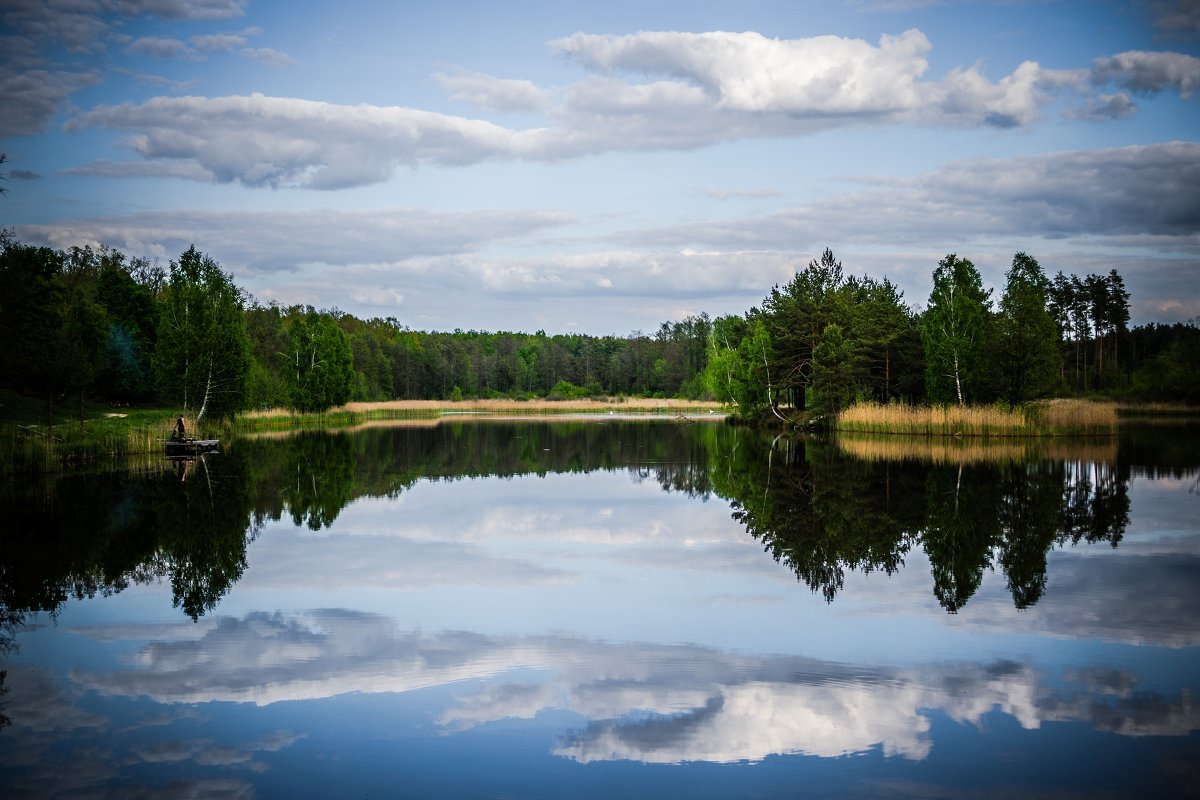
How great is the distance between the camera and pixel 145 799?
5887 mm

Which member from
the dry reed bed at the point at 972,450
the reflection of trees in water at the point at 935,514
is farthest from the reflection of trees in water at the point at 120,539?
the dry reed bed at the point at 972,450

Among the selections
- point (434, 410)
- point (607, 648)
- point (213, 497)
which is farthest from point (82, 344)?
point (434, 410)

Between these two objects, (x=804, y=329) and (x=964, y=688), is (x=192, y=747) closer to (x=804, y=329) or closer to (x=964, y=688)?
(x=964, y=688)

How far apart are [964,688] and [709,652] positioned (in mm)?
2396

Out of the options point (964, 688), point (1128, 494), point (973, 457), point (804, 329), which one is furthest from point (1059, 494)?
point (804, 329)

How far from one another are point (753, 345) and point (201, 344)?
107 feet

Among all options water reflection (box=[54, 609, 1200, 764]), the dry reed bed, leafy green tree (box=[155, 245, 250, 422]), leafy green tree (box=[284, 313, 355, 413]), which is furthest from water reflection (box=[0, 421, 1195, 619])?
leafy green tree (box=[284, 313, 355, 413])

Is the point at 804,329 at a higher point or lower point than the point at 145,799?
higher

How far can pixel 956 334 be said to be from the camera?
1625 inches

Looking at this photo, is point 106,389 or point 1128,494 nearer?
point 1128,494

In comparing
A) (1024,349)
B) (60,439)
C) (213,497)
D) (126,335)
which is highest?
(126,335)

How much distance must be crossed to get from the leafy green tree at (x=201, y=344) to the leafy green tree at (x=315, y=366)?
1862 centimetres

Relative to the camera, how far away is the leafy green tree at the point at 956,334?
134 ft

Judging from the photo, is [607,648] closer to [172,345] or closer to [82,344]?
[172,345]
